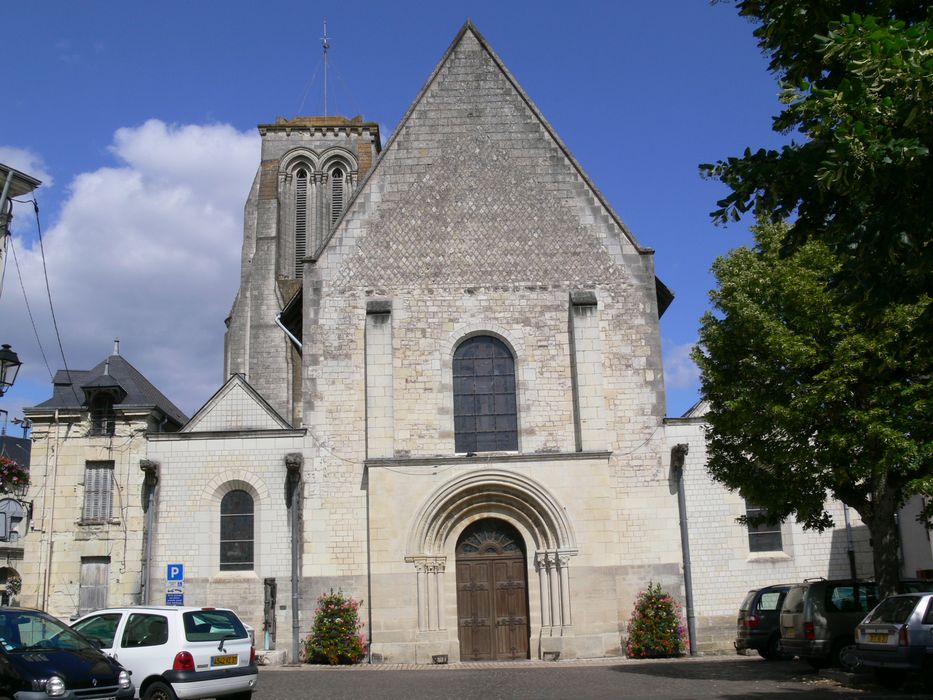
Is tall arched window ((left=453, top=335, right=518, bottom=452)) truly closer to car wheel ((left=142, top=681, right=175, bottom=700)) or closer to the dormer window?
the dormer window

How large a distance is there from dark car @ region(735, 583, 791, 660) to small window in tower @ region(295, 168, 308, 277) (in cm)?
3168

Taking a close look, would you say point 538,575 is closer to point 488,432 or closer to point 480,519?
point 480,519

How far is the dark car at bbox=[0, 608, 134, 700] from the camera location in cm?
901

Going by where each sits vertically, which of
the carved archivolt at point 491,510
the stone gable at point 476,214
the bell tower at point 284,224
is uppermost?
the bell tower at point 284,224

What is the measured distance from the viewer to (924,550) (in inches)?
987

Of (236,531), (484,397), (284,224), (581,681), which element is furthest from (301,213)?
(581,681)

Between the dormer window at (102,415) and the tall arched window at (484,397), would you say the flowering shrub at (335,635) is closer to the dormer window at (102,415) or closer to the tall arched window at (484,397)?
the tall arched window at (484,397)

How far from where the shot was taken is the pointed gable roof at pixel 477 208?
21156 mm

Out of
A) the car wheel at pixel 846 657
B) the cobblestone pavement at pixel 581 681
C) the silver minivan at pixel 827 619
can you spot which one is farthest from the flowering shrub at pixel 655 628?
the car wheel at pixel 846 657

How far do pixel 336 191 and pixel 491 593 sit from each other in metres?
32.0

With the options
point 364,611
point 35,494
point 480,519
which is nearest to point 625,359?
point 480,519

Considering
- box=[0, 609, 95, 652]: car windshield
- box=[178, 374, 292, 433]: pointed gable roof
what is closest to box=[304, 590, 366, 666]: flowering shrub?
box=[178, 374, 292, 433]: pointed gable roof

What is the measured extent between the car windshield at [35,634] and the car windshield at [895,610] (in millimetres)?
10250

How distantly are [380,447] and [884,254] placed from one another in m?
13.3
